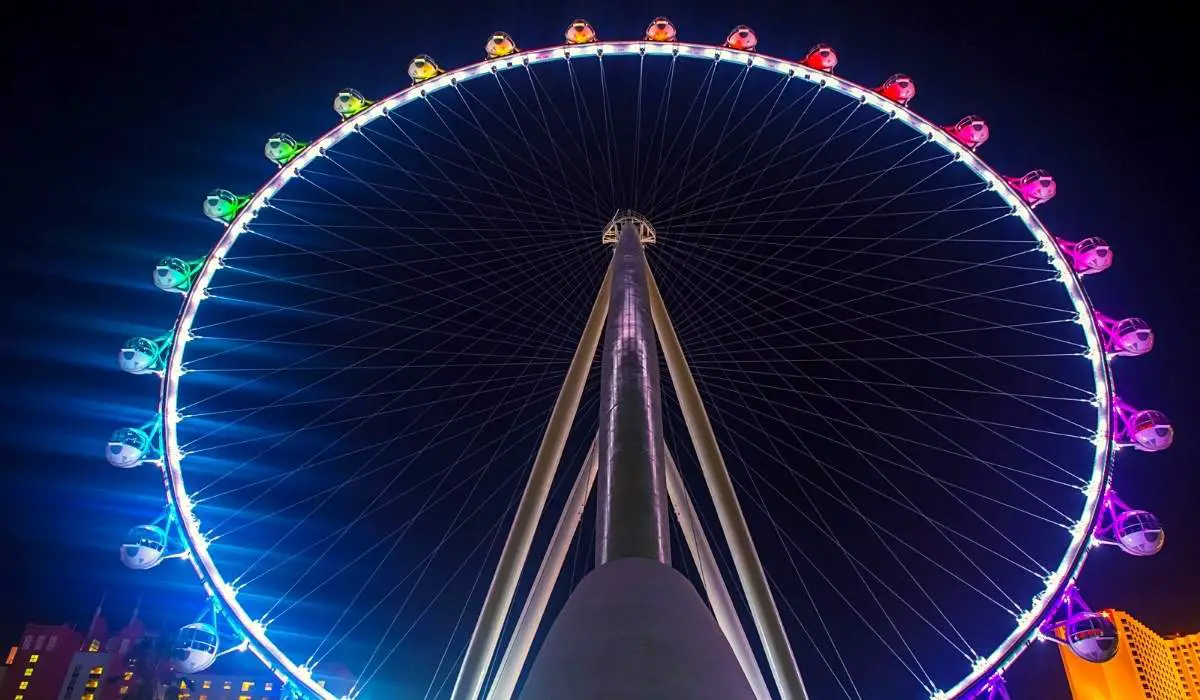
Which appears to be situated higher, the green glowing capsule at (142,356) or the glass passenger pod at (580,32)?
the glass passenger pod at (580,32)

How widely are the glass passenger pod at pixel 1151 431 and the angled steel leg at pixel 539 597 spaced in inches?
353

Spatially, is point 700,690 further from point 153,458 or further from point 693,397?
point 153,458

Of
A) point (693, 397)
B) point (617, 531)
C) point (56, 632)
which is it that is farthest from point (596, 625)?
point (56, 632)

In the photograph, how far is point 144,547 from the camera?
37.8 feet

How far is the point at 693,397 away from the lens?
1077cm

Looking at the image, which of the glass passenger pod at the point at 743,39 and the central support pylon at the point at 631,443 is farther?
the glass passenger pod at the point at 743,39

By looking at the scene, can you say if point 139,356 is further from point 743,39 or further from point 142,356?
point 743,39

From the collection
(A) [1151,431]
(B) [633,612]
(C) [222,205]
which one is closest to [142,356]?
(C) [222,205]

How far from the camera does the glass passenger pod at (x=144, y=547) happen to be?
1137 cm

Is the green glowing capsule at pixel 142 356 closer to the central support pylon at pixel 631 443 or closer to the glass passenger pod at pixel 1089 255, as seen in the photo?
the central support pylon at pixel 631 443

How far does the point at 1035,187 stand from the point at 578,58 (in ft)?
29.5

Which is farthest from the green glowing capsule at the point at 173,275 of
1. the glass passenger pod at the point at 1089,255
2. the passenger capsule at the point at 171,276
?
the glass passenger pod at the point at 1089,255

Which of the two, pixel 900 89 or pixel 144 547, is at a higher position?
pixel 900 89

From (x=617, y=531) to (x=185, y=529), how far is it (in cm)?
940
